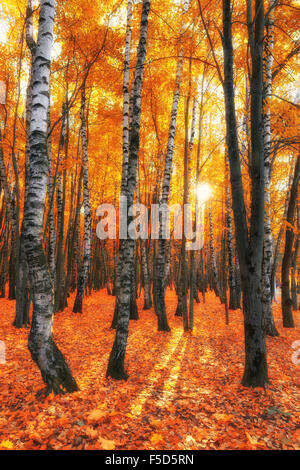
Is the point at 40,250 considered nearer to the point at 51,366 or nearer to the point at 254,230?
the point at 51,366

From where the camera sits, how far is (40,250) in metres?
3.49

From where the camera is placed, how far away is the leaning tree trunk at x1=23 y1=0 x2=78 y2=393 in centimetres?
342

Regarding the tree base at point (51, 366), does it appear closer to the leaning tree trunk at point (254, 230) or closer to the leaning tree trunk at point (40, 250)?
the leaning tree trunk at point (40, 250)

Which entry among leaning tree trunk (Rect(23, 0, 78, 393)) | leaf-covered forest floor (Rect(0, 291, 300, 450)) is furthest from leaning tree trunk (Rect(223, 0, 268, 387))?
leaning tree trunk (Rect(23, 0, 78, 393))

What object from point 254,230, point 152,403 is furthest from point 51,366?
point 254,230

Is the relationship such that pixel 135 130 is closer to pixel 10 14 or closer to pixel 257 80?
pixel 257 80

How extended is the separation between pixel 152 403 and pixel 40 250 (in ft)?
9.54

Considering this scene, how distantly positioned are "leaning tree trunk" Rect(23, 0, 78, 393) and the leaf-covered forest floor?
1.26 feet

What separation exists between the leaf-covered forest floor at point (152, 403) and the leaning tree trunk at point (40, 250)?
1.26 feet

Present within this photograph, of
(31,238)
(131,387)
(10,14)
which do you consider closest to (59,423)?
(131,387)

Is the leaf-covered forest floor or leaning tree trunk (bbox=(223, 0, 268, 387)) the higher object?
leaning tree trunk (bbox=(223, 0, 268, 387))

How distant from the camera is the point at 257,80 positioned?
432 cm

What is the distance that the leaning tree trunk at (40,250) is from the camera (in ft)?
11.2

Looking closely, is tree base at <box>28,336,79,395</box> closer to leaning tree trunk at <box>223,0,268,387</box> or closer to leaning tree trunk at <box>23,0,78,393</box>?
leaning tree trunk at <box>23,0,78,393</box>
